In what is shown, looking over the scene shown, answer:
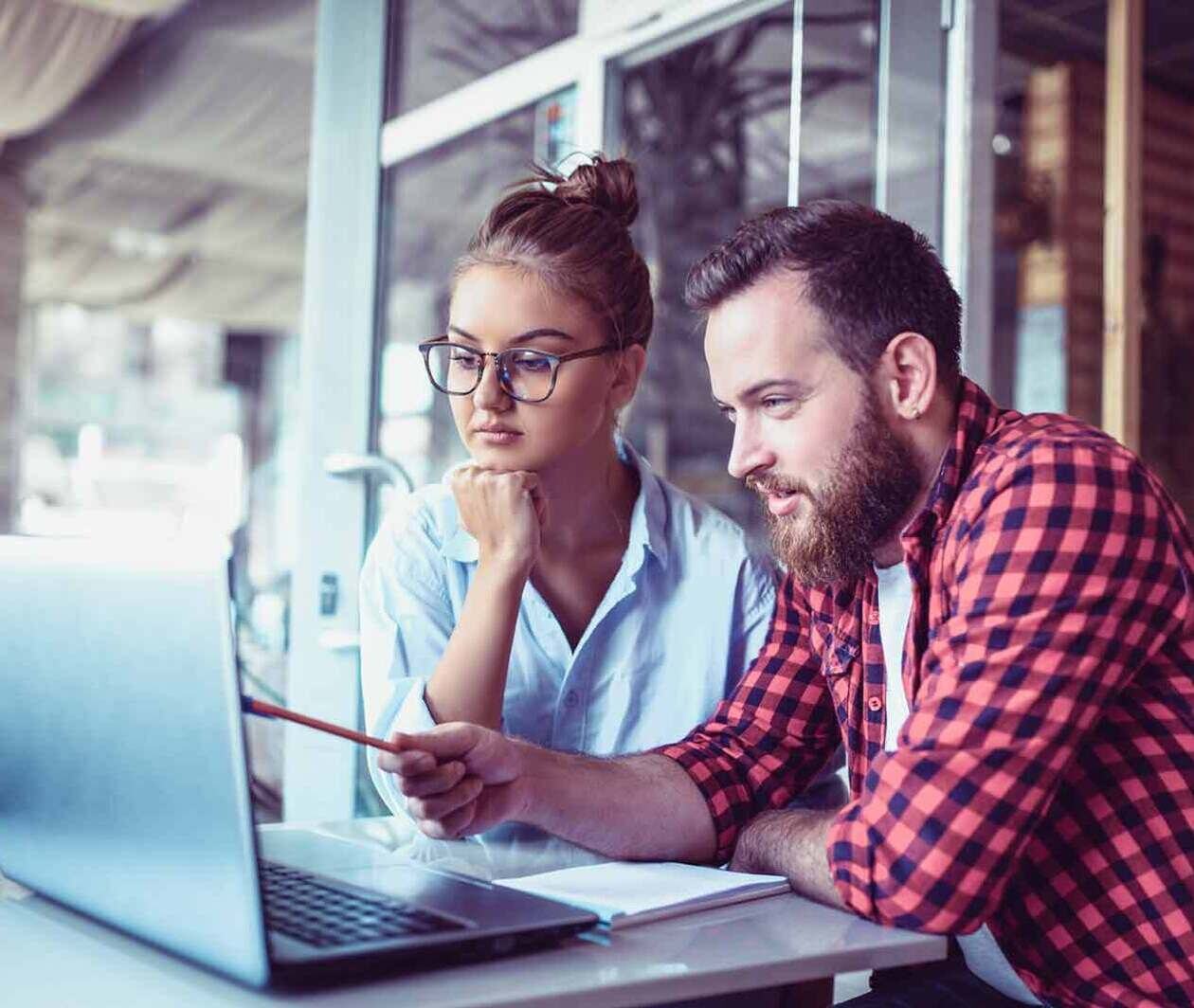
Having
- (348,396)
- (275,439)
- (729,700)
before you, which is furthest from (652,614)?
(275,439)

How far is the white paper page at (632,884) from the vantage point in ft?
3.33

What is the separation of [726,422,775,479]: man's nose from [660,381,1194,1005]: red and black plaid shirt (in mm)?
189

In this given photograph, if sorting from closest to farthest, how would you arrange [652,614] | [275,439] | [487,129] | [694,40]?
1. [652,614]
2. [694,40]
3. [487,129]
4. [275,439]

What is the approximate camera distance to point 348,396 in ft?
7.59

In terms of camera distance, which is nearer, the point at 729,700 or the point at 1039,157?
the point at 729,700

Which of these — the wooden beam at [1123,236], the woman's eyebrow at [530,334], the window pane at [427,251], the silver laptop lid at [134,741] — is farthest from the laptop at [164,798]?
the wooden beam at [1123,236]

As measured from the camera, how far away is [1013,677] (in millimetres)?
Result: 1071

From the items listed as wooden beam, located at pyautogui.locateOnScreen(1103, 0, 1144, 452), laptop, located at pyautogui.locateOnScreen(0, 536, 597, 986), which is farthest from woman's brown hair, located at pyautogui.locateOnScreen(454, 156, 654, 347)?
wooden beam, located at pyautogui.locateOnScreen(1103, 0, 1144, 452)

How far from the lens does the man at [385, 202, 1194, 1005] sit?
107 cm

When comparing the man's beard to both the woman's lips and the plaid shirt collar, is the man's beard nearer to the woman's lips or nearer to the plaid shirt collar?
the plaid shirt collar

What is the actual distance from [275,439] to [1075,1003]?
315 inches

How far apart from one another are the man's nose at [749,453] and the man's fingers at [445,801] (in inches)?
15.9

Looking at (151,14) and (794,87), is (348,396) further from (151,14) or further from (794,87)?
(151,14)

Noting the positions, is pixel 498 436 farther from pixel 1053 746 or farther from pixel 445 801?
pixel 1053 746
